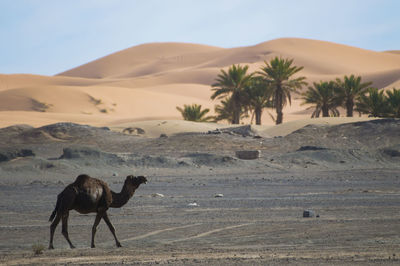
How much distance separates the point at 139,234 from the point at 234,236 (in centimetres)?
175

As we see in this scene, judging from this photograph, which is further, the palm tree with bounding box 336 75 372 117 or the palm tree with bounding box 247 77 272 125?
the palm tree with bounding box 247 77 272 125

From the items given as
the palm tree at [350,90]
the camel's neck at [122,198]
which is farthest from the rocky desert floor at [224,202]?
the palm tree at [350,90]

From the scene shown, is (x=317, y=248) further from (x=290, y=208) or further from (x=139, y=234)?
(x=290, y=208)

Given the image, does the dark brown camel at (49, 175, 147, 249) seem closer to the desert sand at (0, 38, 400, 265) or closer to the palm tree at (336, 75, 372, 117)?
the desert sand at (0, 38, 400, 265)

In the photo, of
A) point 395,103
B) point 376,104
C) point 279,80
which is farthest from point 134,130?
point 395,103

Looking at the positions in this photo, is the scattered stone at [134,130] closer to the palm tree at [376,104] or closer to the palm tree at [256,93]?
the palm tree at [256,93]

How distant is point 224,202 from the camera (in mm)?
18047

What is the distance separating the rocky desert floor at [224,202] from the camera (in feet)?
32.3

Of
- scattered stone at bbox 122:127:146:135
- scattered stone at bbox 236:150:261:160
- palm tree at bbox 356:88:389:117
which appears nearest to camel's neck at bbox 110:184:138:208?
scattered stone at bbox 236:150:261:160

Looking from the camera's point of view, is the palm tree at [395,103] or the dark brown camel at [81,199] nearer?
the dark brown camel at [81,199]

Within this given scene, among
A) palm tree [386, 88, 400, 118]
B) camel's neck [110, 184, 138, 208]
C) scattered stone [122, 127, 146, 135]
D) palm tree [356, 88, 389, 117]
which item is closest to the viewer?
camel's neck [110, 184, 138, 208]

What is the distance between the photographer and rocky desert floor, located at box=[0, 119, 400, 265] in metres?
9.85

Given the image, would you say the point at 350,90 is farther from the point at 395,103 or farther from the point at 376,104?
the point at 395,103

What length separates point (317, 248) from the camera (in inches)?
395
